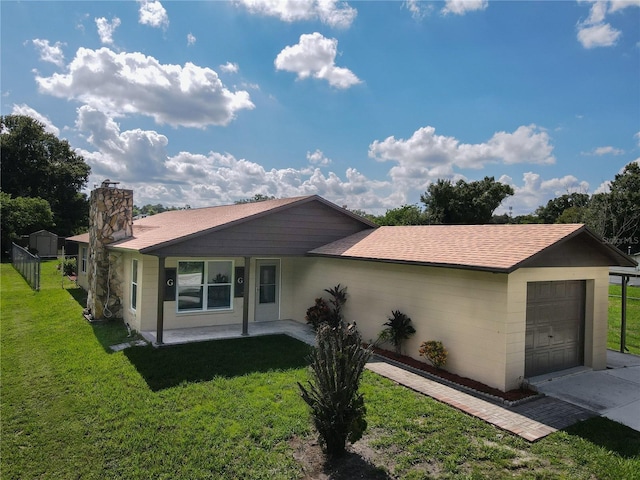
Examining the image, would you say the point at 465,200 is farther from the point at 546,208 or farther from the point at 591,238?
the point at 591,238

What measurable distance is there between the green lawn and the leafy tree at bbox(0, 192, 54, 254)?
102 ft

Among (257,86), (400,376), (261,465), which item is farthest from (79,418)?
(257,86)

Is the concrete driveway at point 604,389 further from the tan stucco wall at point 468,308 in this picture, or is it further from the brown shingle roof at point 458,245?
the brown shingle roof at point 458,245

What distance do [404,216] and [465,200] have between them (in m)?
8.14

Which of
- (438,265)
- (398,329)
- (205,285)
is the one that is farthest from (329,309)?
(438,265)

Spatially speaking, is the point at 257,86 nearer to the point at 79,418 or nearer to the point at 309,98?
the point at 309,98

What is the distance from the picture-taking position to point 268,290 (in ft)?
42.6

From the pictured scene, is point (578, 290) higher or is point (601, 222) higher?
point (601, 222)

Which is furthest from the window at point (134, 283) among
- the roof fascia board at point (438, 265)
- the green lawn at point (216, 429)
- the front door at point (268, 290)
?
the roof fascia board at point (438, 265)

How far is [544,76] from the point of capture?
12.3 metres

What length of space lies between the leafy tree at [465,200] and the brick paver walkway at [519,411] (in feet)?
135

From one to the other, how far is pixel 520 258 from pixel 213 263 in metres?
8.25

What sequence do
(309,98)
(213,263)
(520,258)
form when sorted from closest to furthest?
(520,258)
(213,263)
(309,98)

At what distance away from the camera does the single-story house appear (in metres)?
7.35
